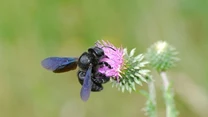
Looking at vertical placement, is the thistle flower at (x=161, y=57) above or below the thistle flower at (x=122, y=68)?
above

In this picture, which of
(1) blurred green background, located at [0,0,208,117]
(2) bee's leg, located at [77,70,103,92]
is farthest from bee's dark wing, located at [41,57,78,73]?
(1) blurred green background, located at [0,0,208,117]

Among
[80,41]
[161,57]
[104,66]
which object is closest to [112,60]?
[104,66]

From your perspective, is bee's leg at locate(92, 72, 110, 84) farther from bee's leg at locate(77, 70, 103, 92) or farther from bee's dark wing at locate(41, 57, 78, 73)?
bee's dark wing at locate(41, 57, 78, 73)

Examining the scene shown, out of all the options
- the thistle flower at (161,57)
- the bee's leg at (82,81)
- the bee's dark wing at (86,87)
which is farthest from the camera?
the thistle flower at (161,57)

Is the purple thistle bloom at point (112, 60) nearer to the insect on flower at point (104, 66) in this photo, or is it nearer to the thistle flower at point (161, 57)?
the insect on flower at point (104, 66)

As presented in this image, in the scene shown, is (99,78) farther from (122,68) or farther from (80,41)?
(80,41)

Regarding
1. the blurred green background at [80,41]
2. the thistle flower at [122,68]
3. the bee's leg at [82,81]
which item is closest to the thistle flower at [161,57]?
the thistle flower at [122,68]

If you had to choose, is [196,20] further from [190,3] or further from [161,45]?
[161,45]
